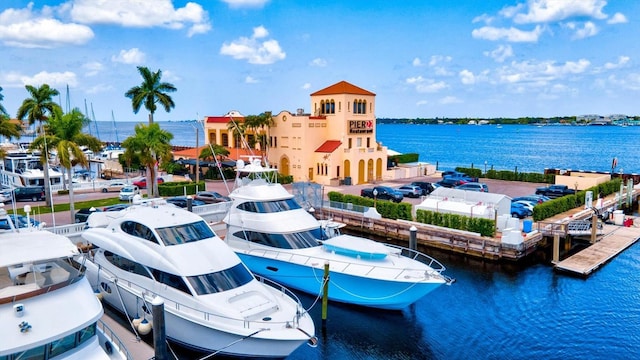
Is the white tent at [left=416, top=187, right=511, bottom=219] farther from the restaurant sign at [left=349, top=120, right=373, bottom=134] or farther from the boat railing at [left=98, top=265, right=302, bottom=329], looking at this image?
the restaurant sign at [left=349, top=120, right=373, bottom=134]

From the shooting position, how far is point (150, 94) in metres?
46.2

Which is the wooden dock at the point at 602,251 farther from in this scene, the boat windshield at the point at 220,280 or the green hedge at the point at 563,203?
the boat windshield at the point at 220,280

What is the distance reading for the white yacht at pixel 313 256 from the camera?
20422 millimetres

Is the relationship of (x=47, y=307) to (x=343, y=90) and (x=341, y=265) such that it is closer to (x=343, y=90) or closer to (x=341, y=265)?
(x=341, y=265)

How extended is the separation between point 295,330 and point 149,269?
245 inches

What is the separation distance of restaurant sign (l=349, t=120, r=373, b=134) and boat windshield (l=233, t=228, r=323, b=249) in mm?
27878

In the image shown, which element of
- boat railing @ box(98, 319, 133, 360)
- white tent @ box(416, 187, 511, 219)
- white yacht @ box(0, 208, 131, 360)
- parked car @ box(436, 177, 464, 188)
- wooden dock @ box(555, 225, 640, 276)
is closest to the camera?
white yacht @ box(0, 208, 131, 360)

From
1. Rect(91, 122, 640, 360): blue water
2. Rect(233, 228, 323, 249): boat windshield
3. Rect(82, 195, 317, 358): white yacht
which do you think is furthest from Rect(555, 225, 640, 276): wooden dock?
Rect(82, 195, 317, 358): white yacht

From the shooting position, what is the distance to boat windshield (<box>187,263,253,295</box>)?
16.7m

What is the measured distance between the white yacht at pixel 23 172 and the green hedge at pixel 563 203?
41651 mm

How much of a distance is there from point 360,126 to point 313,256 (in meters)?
31.0

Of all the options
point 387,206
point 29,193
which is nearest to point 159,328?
point 387,206

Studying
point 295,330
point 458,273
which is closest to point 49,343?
point 295,330

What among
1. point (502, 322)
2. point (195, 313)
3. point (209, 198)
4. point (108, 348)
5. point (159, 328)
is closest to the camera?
point (108, 348)
